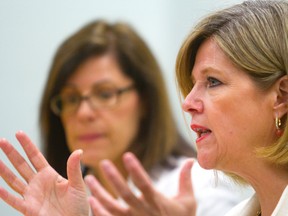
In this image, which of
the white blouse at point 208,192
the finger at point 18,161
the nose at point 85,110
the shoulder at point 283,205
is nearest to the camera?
the shoulder at point 283,205

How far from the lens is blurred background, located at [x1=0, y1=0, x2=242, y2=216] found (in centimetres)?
348

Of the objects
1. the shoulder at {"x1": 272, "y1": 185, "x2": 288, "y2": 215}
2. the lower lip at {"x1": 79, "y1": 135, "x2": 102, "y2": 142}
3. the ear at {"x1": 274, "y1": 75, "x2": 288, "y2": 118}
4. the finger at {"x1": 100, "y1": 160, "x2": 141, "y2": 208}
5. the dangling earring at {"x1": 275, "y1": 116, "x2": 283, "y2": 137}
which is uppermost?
the ear at {"x1": 274, "y1": 75, "x2": 288, "y2": 118}

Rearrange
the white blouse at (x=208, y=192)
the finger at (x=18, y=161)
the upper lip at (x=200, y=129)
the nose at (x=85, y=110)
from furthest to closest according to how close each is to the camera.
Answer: the nose at (x=85, y=110)
the white blouse at (x=208, y=192)
the finger at (x=18, y=161)
the upper lip at (x=200, y=129)

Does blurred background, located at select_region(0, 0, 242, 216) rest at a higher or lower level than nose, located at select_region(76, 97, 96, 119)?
higher

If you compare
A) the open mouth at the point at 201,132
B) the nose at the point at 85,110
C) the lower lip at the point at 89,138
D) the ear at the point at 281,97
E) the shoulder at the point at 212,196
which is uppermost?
the ear at the point at 281,97

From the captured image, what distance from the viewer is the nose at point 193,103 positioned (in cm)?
172

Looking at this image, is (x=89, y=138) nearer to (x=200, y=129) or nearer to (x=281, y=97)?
(x=200, y=129)

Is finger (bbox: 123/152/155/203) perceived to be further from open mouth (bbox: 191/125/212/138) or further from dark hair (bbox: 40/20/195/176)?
dark hair (bbox: 40/20/195/176)

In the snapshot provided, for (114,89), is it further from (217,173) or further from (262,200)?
(262,200)

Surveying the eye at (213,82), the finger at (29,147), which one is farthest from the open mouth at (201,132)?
the finger at (29,147)

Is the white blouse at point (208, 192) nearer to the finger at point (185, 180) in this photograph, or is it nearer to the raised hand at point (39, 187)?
the finger at point (185, 180)

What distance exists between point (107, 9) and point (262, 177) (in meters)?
2.38

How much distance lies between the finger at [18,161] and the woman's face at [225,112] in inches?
21.4

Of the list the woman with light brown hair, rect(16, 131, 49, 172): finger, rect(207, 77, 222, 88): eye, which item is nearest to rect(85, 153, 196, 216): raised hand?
rect(16, 131, 49, 172): finger
